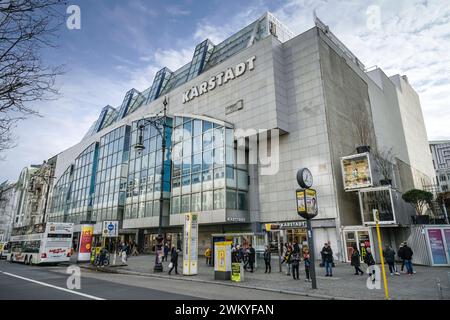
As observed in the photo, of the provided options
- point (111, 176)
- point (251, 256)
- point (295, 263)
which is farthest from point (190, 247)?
point (111, 176)

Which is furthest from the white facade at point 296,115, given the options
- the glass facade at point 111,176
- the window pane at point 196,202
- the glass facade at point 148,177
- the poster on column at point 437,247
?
the glass facade at point 111,176

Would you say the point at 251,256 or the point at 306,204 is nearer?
the point at 306,204

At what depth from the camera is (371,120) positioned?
36.9 meters

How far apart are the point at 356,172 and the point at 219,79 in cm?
1957

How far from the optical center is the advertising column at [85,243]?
27.0 metres

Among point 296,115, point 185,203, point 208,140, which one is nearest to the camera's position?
point 296,115

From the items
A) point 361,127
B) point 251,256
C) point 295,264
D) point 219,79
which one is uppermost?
point 219,79

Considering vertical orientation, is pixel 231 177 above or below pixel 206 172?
below

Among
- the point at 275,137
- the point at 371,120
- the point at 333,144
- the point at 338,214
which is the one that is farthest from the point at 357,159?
the point at 371,120

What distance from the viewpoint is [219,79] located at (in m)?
35.5

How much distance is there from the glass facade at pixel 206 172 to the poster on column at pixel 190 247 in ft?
38.4

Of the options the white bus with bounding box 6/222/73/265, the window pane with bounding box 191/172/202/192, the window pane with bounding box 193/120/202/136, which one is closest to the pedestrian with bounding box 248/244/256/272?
the window pane with bounding box 191/172/202/192

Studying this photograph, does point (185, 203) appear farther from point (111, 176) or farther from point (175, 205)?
point (111, 176)
